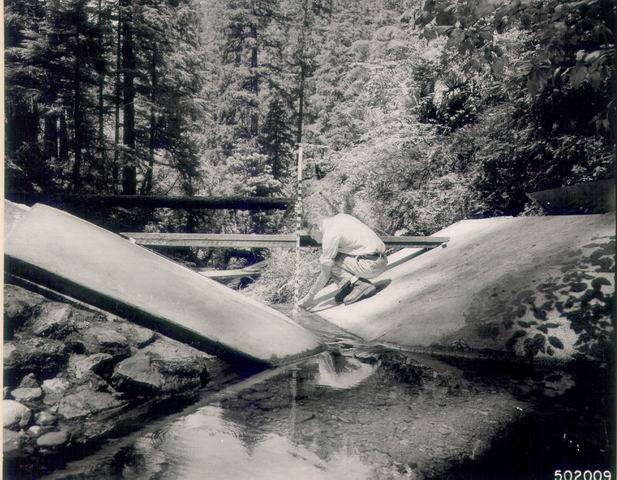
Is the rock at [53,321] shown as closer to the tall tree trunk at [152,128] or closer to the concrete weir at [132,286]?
the concrete weir at [132,286]

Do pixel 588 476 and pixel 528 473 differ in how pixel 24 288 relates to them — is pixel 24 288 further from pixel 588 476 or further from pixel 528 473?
pixel 588 476

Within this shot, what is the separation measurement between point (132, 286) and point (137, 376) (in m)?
0.77

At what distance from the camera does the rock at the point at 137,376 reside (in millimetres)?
3529

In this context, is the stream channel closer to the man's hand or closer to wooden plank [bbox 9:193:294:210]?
the man's hand

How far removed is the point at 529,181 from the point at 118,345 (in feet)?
23.8

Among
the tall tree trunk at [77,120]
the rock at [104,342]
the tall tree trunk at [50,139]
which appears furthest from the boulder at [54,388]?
the tall tree trunk at [77,120]

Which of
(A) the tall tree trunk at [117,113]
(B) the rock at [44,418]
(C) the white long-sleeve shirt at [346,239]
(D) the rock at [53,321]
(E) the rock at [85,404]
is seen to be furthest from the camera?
(A) the tall tree trunk at [117,113]

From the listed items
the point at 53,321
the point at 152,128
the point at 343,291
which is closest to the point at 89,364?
the point at 53,321

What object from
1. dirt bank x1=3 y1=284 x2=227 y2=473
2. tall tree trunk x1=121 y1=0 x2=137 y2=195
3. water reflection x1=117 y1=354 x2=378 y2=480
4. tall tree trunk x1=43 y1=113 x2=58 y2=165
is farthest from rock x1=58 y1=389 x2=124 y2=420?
tall tree trunk x1=121 y1=0 x2=137 y2=195

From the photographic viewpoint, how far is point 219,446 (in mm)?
2869

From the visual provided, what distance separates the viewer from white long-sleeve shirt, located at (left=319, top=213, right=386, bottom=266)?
6.25 metres

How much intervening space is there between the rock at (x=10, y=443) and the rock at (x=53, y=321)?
1202 millimetres

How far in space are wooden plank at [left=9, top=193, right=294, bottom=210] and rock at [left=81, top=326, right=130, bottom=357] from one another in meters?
5.74

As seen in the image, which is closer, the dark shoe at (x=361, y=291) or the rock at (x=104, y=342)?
the rock at (x=104, y=342)
